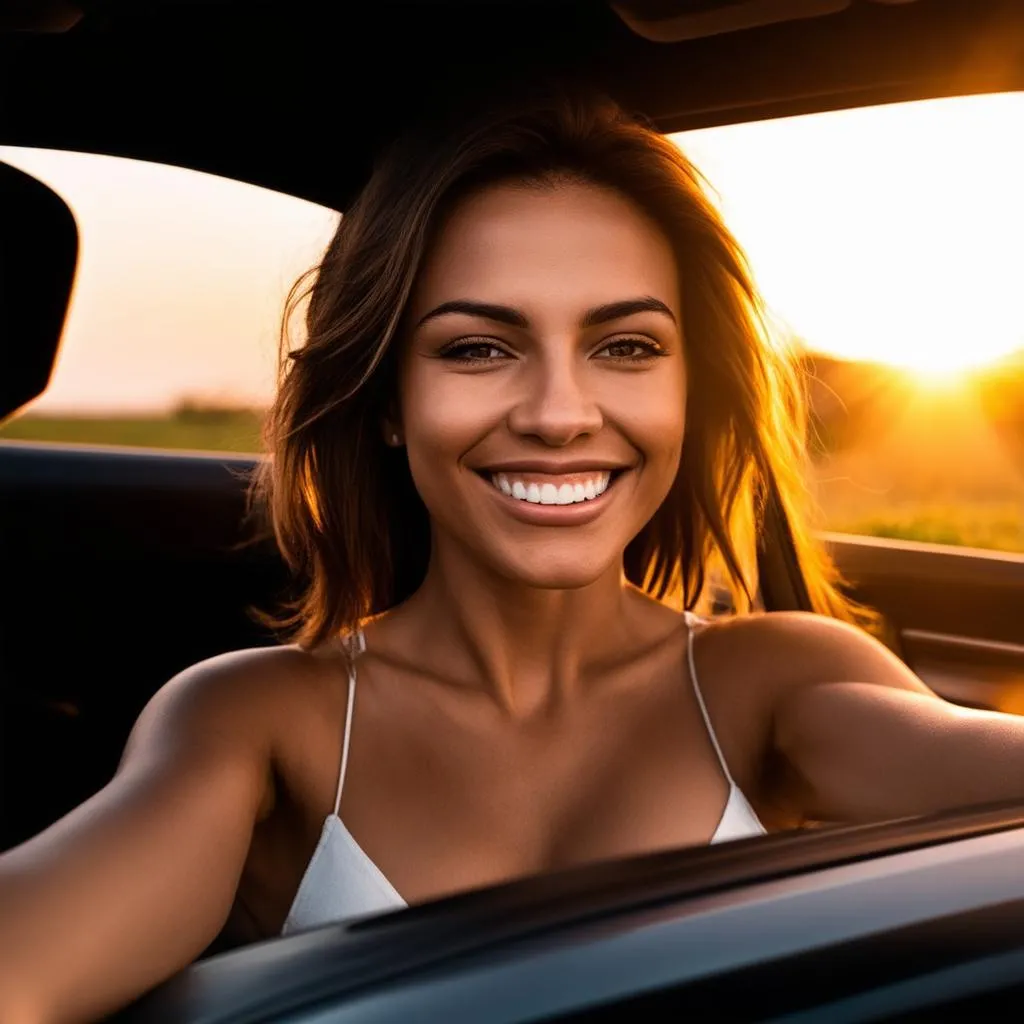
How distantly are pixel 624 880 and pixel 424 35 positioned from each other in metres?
1.12

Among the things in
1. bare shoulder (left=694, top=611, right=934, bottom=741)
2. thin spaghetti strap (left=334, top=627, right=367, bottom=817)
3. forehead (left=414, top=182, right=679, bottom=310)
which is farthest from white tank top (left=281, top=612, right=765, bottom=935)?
forehead (left=414, top=182, right=679, bottom=310)

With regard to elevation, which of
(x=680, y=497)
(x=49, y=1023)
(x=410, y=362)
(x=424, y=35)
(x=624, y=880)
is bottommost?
(x=49, y=1023)

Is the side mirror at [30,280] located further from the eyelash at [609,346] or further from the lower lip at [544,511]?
the lower lip at [544,511]

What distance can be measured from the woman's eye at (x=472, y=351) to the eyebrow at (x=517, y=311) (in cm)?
4

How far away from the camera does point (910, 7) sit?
1.70 meters

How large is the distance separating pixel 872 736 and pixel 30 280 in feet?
4.30

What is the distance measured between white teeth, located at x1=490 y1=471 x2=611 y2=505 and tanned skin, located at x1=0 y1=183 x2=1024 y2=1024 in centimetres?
2

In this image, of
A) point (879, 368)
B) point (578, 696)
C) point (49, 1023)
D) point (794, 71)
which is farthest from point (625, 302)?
point (49, 1023)

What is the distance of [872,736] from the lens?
1.90 meters

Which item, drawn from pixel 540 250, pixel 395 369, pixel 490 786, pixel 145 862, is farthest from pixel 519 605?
pixel 145 862

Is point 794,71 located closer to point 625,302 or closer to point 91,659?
point 625,302

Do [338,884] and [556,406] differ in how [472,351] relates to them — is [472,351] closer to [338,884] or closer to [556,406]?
[556,406]

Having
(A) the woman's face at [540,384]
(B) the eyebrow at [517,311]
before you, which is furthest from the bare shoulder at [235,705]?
(B) the eyebrow at [517,311]

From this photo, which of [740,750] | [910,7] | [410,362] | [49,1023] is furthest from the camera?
[740,750]
